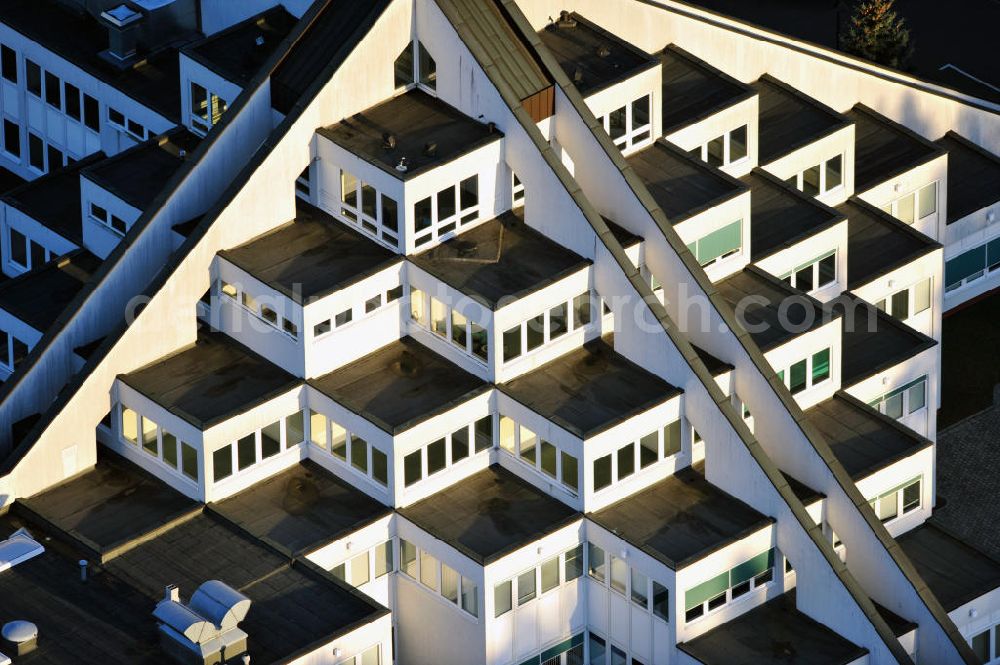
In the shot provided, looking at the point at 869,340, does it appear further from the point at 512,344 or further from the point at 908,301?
the point at 512,344

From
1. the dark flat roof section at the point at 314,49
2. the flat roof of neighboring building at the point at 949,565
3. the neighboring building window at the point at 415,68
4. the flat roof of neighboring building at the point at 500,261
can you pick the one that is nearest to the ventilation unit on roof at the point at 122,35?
the dark flat roof section at the point at 314,49

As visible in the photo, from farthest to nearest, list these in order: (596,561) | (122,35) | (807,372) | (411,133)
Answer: (122,35)
(807,372)
(411,133)
(596,561)

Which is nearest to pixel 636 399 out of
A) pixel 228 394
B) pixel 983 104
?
pixel 228 394

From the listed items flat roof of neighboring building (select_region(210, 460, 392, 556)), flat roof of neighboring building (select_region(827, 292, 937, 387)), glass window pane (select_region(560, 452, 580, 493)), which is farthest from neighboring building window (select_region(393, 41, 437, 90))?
flat roof of neighboring building (select_region(827, 292, 937, 387))

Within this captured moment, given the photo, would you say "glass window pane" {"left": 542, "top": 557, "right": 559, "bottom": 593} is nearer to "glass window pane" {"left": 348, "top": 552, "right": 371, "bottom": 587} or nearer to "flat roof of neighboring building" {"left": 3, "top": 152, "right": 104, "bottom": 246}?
"glass window pane" {"left": 348, "top": 552, "right": 371, "bottom": 587}

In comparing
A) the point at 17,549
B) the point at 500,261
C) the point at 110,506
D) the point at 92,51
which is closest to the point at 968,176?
the point at 500,261

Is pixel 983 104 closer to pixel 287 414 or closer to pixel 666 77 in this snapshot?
pixel 666 77
